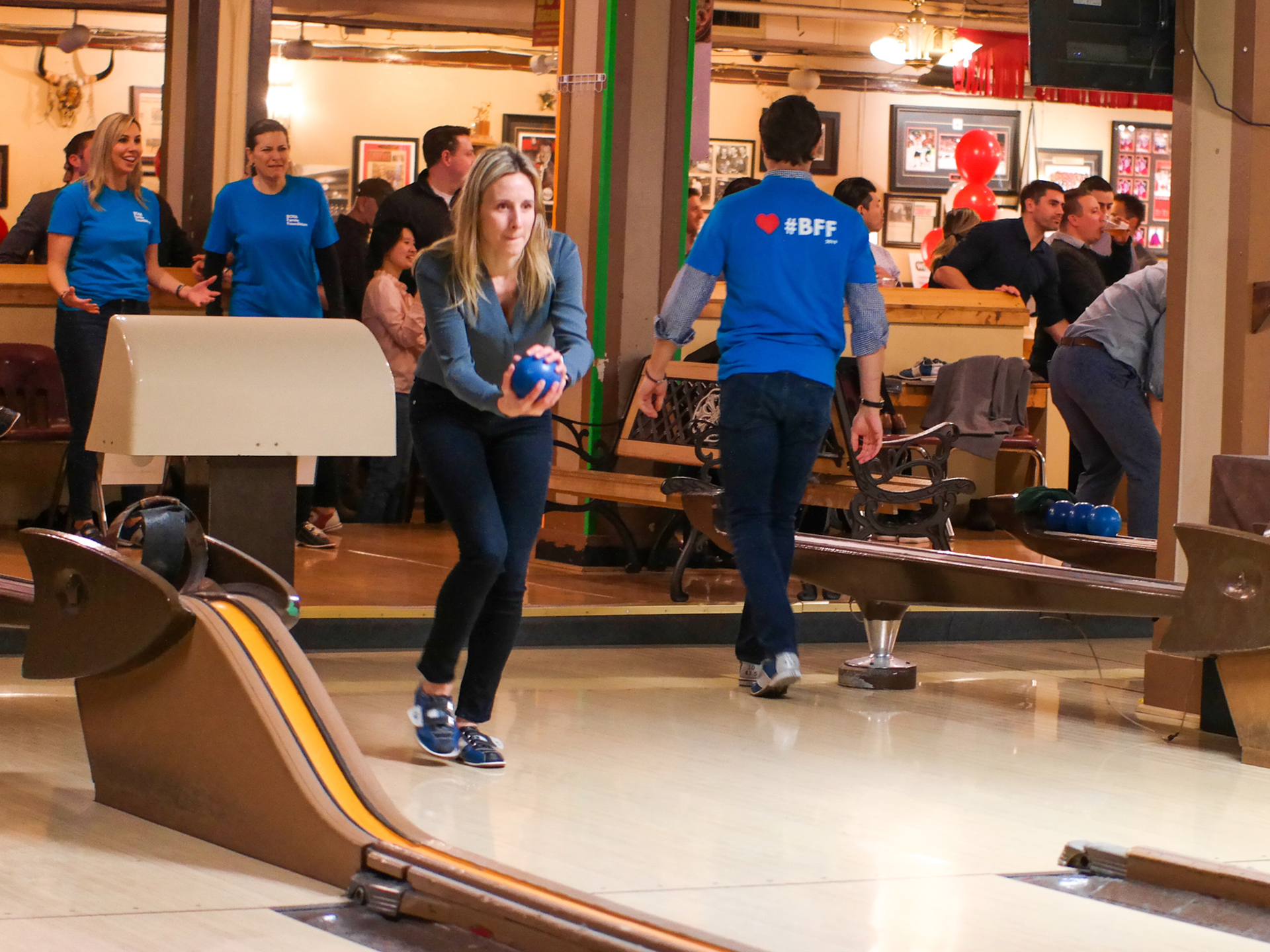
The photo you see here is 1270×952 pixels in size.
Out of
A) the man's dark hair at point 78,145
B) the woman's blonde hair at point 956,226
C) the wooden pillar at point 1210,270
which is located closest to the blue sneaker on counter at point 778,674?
the wooden pillar at point 1210,270

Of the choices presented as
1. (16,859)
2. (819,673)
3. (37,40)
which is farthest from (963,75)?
(16,859)

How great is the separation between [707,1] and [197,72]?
2.37 m

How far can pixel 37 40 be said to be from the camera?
45.6 feet

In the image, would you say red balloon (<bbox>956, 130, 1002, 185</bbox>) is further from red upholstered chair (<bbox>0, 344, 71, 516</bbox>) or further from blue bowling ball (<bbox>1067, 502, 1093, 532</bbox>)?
blue bowling ball (<bbox>1067, 502, 1093, 532</bbox>)

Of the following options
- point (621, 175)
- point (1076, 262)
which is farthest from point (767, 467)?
point (1076, 262)

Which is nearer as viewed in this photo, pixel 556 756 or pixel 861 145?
pixel 556 756

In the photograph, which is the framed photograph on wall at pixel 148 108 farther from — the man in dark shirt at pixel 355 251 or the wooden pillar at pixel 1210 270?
the wooden pillar at pixel 1210 270

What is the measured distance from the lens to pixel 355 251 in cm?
866

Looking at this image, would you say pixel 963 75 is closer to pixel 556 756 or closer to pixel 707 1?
pixel 707 1

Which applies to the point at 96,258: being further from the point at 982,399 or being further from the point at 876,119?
the point at 876,119

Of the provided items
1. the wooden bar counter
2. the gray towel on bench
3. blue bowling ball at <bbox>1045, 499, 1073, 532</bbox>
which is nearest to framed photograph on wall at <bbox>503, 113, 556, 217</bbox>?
the wooden bar counter

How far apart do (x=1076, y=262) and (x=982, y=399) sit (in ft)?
3.52

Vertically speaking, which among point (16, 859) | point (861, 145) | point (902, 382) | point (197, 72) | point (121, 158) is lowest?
point (16, 859)

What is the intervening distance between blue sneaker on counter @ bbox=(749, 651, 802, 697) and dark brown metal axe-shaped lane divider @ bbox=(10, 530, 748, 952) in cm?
172
